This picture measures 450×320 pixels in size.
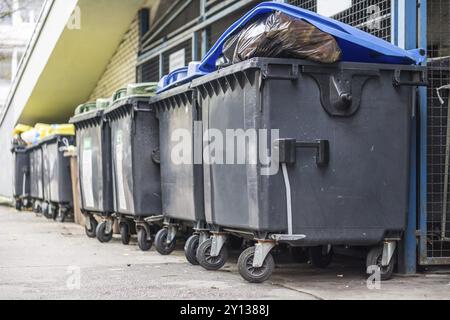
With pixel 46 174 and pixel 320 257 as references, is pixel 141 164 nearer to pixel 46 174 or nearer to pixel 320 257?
pixel 320 257

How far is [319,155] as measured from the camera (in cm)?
562

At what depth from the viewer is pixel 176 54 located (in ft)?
42.9

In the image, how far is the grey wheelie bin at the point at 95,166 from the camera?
9.45 m

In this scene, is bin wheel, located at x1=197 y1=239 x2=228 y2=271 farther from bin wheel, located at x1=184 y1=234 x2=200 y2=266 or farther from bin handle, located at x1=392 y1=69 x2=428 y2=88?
bin handle, located at x1=392 y1=69 x2=428 y2=88

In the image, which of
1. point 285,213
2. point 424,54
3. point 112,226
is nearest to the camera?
point 285,213

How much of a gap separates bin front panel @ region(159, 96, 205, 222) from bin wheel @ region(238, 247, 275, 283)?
3.71 ft

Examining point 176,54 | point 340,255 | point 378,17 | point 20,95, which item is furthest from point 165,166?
point 20,95

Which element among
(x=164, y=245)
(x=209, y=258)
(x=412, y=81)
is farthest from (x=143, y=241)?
(x=412, y=81)

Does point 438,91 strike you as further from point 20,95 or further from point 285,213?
point 20,95

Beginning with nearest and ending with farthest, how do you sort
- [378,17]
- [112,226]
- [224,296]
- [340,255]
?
[224,296], [378,17], [340,255], [112,226]

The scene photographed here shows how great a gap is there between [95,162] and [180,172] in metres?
2.77

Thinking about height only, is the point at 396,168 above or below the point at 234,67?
below

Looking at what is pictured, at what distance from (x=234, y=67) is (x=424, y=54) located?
1437 millimetres

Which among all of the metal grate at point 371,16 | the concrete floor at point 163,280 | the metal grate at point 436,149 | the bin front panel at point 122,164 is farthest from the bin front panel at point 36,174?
the metal grate at point 436,149
